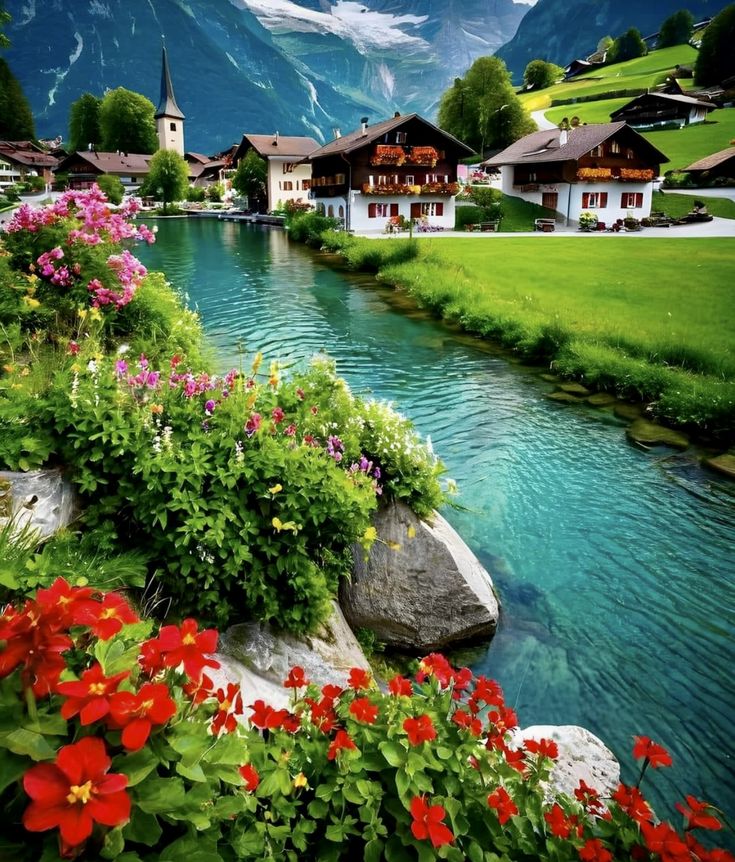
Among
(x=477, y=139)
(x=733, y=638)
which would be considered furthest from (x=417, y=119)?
(x=733, y=638)

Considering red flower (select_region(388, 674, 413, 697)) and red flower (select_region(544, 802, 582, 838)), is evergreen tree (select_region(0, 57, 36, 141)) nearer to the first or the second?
red flower (select_region(388, 674, 413, 697))

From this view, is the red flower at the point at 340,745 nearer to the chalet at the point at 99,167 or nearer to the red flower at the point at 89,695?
the red flower at the point at 89,695

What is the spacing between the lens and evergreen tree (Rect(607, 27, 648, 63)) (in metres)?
147

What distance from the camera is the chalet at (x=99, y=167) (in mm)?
106375

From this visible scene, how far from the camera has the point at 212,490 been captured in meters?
4.86

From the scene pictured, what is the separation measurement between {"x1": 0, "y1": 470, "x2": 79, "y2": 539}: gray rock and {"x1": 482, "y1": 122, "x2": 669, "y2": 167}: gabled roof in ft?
185

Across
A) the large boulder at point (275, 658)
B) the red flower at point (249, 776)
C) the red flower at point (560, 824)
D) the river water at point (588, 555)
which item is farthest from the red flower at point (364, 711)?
the river water at point (588, 555)

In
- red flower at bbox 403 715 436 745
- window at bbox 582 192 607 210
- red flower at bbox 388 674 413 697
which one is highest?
window at bbox 582 192 607 210

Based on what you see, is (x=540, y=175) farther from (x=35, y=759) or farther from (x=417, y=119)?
(x=35, y=759)

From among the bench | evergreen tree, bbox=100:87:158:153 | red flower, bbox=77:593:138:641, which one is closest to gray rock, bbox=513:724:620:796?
red flower, bbox=77:593:138:641

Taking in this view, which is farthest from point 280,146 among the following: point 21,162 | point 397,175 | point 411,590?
point 411,590

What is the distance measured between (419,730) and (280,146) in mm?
89122

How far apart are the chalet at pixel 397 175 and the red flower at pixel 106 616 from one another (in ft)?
182

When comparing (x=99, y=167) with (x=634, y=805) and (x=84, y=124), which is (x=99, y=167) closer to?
(x=84, y=124)
